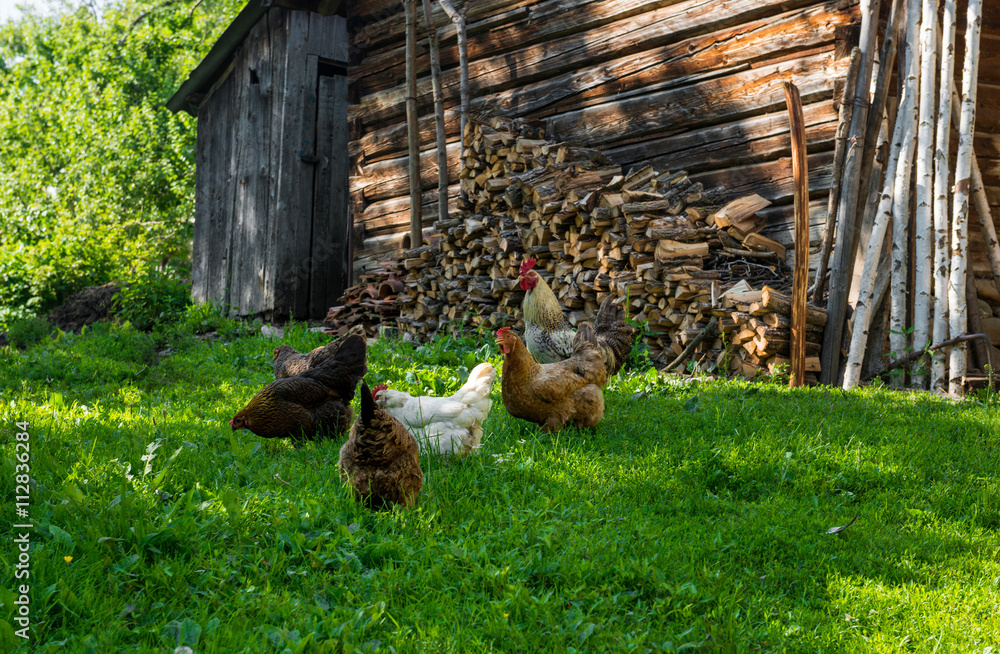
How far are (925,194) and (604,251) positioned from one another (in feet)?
9.28

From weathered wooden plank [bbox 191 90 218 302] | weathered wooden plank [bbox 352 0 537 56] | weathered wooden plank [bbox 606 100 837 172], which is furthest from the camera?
weathered wooden plank [bbox 191 90 218 302]

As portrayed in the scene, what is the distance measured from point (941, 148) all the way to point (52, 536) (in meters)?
6.88

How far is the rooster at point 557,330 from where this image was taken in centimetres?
593

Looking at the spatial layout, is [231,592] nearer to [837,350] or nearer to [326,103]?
[837,350]

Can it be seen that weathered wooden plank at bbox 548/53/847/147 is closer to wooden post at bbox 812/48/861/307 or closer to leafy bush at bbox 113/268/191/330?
wooden post at bbox 812/48/861/307

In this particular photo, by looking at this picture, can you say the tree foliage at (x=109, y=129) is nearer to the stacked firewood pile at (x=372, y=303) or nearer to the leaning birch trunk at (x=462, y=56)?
the stacked firewood pile at (x=372, y=303)

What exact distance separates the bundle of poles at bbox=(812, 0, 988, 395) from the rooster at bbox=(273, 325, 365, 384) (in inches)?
165

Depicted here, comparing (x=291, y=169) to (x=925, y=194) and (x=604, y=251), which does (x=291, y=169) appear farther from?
(x=925, y=194)

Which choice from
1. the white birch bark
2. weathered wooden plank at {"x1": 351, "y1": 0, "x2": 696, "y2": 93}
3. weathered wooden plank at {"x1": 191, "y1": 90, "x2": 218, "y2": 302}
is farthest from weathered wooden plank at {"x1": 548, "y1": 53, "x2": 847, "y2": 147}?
weathered wooden plank at {"x1": 191, "y1": 90, "x2": 218, "y2": 302}

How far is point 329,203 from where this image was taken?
11664mm

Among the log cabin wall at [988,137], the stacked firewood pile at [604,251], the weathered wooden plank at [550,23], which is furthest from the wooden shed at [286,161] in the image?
the log cabin wall at [988,137]

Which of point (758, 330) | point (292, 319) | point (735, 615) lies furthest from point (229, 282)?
point (735, 615)

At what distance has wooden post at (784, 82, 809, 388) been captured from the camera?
19.5 feet

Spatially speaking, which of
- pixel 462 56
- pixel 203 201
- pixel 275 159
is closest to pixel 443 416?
pixel 462 56
